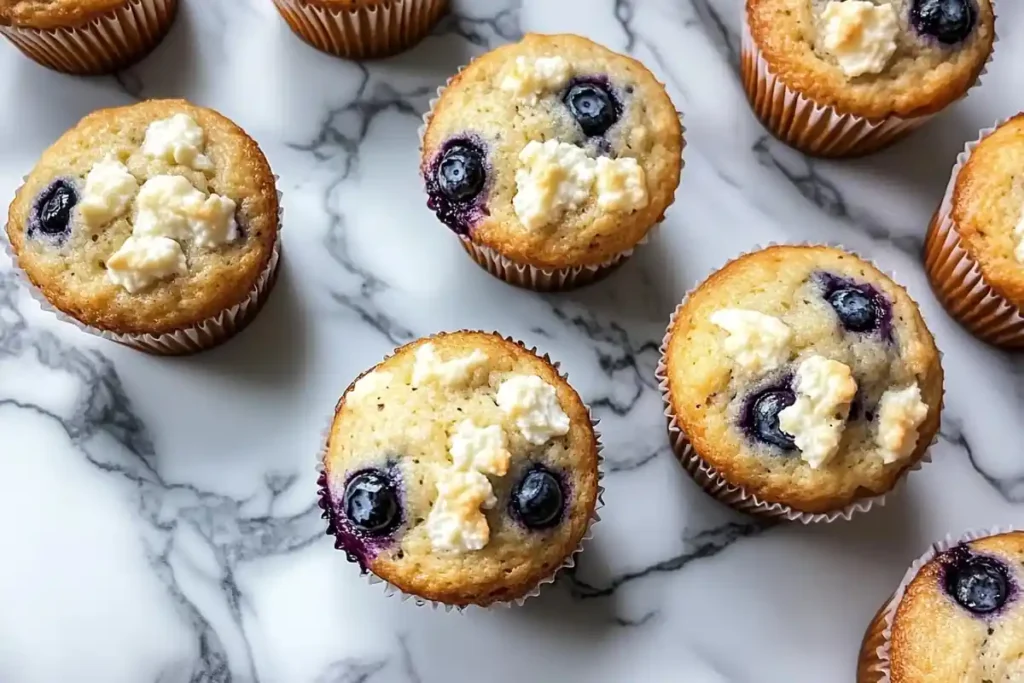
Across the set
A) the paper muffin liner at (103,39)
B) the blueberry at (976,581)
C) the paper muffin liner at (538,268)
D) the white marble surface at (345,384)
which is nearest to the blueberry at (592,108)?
the paper muffin liner at (538,268)

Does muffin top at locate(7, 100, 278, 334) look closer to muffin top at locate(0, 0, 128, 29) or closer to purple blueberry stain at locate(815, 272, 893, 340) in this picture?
muffin top at locate(0, 0, 128, 29)

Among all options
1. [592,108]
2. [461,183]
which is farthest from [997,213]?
[461,183]

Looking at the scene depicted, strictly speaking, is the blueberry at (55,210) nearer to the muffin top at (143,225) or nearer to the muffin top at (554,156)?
the muffin top at (143,225)

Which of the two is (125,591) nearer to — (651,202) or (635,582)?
(635,582)

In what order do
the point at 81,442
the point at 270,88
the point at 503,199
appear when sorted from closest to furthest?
the point at 503,199 → the point at 81,442 → the point at 270,88

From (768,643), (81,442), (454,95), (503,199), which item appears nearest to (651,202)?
(503,199)

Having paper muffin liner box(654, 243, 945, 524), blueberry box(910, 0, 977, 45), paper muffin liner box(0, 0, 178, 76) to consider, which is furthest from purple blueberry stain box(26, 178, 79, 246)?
blueberry box(910, 0, 977, 45)

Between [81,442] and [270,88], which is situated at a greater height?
[270,88]
